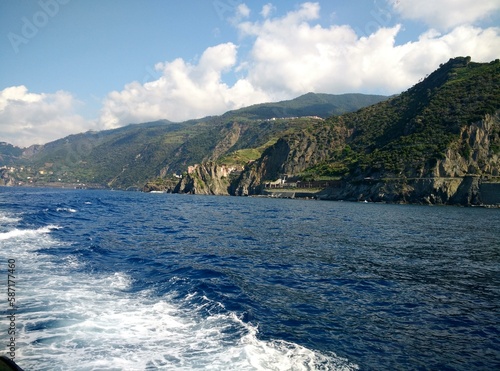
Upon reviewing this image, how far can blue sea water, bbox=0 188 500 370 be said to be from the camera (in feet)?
33.7

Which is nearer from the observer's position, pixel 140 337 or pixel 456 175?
pixel 140 337

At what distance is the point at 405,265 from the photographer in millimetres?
22938

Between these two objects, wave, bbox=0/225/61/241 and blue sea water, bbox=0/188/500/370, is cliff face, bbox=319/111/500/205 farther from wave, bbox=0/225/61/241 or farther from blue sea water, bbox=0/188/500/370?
wave, bbox=0/225/61/241

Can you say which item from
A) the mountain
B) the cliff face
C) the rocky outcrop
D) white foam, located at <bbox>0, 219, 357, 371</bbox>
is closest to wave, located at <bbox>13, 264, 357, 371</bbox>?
white foam, located at <bbox>0, 219, 357, 371</bbox>

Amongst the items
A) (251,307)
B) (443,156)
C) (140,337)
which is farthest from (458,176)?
(140,337)

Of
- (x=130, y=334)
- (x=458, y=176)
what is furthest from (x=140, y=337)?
(x=458, y=176)

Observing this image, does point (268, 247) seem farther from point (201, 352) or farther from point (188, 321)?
point (201, 352)

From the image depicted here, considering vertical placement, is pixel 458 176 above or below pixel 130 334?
above

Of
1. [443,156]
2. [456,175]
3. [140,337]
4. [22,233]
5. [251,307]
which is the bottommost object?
[22,233]

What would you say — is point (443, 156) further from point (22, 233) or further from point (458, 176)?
point (22, 233)

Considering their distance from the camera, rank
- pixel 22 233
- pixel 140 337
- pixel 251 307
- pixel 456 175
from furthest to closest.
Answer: pixel 456 175, pixel 22 233, pixel 251 307, pixel 140 337

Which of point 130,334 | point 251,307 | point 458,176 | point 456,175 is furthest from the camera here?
point 456,175

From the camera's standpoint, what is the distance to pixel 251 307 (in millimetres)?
14516

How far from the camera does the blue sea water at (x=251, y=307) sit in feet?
33.7
